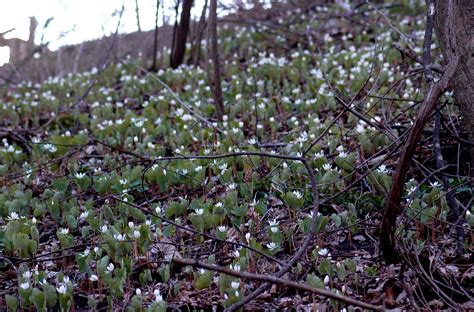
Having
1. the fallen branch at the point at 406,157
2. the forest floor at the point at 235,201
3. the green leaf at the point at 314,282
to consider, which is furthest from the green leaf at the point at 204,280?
the fallen branch at the point at 406,157

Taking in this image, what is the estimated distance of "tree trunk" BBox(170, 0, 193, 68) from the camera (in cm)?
864

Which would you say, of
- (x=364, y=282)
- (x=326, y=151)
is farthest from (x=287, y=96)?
(x=364, y=282)

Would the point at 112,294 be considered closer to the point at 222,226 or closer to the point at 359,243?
the point at 222,226

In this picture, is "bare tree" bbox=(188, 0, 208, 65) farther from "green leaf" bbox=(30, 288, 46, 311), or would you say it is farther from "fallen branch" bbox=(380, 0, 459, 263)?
"green leaf" bbox=(30, 288, 46, 311)

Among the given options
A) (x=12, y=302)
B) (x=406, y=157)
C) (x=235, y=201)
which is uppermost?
(x=406, y=157)

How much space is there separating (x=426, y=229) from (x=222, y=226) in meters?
1.30

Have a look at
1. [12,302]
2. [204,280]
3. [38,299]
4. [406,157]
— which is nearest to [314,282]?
[204,280]

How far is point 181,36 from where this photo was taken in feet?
29.9

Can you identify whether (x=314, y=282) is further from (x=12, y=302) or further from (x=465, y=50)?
(x=465, y=50)

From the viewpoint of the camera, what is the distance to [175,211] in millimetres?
4605

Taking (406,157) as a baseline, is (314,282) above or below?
below

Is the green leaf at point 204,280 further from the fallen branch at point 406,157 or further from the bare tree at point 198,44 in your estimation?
the bare tree at point 198,44

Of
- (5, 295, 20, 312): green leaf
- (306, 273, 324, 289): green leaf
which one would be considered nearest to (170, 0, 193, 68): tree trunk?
(5, 295, 20, 312): green leaf

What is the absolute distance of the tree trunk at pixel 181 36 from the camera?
864 centimetres
